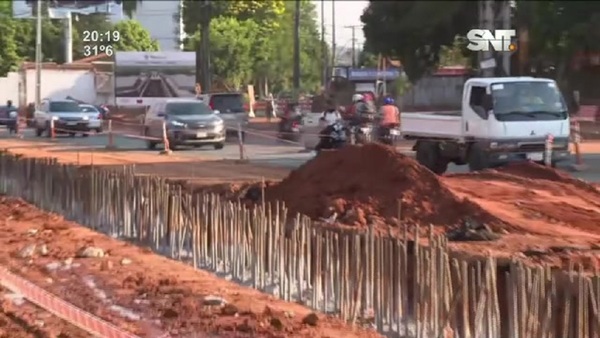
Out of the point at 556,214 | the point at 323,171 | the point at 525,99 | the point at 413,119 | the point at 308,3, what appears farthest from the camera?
the point at 308,3

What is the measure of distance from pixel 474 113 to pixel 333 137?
473 centimetres

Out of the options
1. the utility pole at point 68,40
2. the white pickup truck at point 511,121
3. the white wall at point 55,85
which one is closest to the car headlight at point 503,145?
the white pickup truck at point 511,121

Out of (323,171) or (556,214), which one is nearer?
(556,214)

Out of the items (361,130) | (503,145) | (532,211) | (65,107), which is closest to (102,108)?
(65,107)

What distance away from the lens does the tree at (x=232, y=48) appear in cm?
4800

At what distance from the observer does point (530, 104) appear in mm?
22812

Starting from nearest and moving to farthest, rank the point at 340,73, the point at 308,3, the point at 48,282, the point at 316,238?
the point at 316,238 → the point at 48,282 → the point at 308,3 → the point at 340,73

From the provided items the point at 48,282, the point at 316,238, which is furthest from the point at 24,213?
the point at 316,238

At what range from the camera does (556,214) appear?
1719cm

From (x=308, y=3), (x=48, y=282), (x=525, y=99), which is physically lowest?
(x=48, y=282)

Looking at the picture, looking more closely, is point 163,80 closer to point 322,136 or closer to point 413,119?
point 322,136

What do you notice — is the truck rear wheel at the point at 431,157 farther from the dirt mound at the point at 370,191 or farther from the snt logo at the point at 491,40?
the snt logo at the point at 491,40

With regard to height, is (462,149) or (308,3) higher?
(308,3)

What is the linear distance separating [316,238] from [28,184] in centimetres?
989
